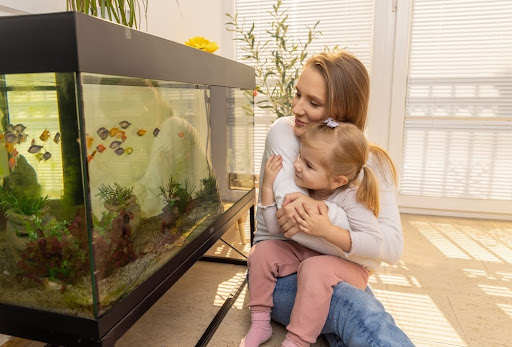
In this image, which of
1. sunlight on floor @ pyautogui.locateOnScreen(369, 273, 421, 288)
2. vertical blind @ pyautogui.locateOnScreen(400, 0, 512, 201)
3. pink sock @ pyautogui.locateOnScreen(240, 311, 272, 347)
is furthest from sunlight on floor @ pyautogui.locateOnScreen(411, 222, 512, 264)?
pink sock @ pyautogui.locateOnScreen(240, 311, 272, 347)

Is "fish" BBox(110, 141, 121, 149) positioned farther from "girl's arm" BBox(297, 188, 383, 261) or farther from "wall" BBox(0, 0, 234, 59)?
"wall" BBox(0, 0, 234, 59)

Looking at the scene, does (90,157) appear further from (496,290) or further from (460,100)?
(460,100)

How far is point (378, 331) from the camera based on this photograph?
41.1 inches

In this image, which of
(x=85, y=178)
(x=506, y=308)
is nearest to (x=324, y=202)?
(x=85, y=178)

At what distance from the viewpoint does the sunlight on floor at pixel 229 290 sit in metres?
1.59

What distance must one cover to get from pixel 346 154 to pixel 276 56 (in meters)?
1.56

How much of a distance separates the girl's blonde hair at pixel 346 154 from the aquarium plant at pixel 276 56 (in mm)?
1385

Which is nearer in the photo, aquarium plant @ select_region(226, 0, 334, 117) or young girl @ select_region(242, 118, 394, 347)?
young girl @ select_region(242, 118, 394, 347)

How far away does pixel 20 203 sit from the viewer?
0.90m

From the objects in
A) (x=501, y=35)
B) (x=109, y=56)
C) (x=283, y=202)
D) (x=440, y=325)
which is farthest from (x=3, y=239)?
(x=501, y=35)

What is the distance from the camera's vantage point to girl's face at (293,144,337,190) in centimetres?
120

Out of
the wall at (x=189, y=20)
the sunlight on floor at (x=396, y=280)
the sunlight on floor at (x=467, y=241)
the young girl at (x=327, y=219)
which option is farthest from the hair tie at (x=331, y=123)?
the wall at (x=189, y=20)

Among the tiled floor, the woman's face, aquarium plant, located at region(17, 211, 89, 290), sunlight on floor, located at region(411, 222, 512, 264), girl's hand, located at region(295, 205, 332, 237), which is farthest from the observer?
sunlight on floor, located at region(411, 222, 512, 264)

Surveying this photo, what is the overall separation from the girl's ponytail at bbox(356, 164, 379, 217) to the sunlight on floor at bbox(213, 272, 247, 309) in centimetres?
68
